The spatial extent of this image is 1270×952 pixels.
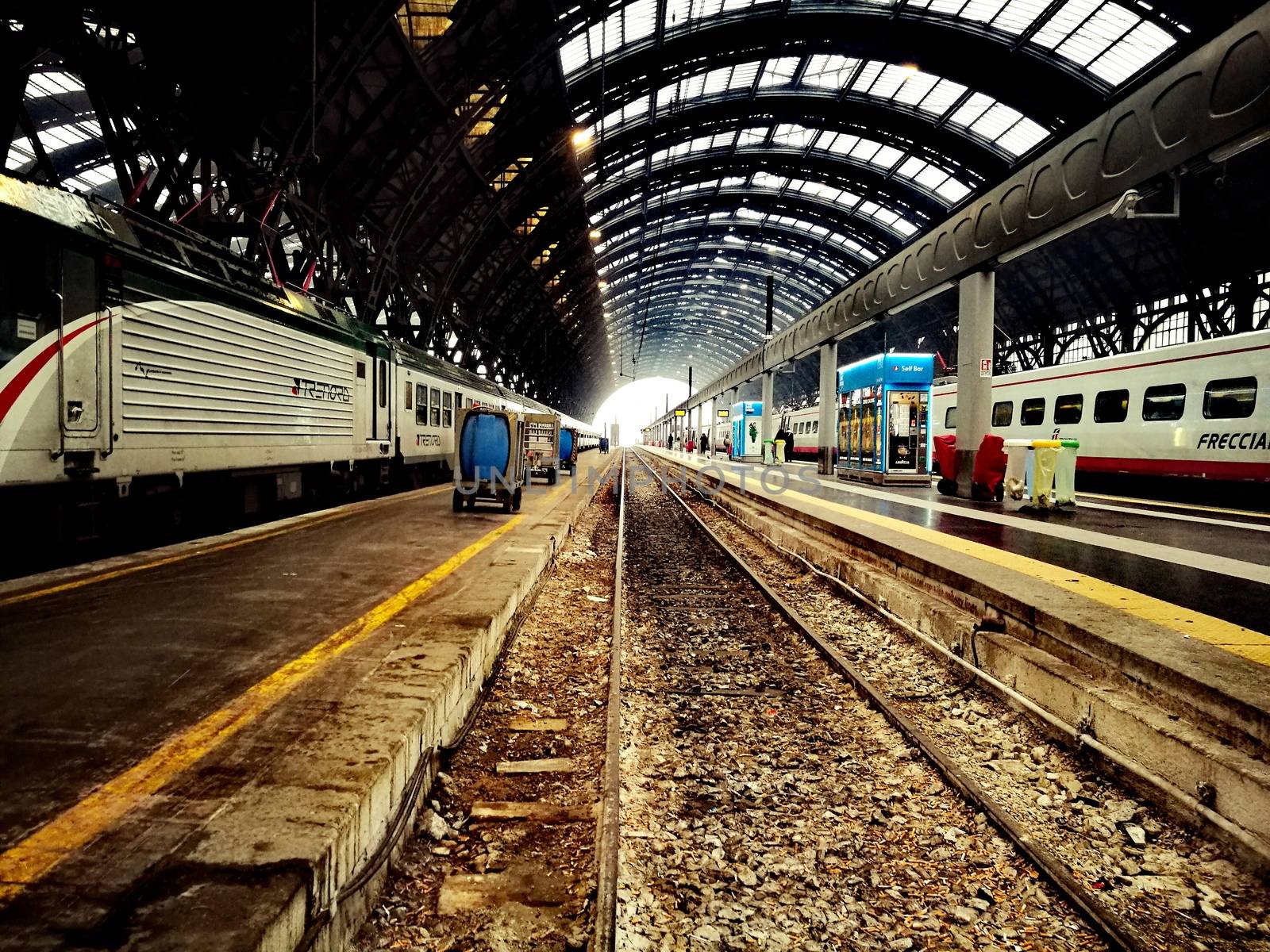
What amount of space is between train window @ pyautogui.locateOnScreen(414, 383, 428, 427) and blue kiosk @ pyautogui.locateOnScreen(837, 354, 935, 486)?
11080mm

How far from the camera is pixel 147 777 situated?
220cm

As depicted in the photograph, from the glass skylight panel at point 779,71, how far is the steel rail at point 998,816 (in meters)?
23.1

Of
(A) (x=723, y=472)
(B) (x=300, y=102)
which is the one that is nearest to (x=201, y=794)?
(B) (x=300, y=102)

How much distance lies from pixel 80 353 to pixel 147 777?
15.4ft

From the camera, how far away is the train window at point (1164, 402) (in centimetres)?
1205

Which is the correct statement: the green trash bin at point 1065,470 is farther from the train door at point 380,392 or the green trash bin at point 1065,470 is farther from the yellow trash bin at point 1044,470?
the train door at point 380,392

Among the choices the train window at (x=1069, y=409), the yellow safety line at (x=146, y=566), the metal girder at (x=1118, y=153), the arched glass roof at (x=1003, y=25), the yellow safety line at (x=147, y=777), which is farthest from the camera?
the arched glass roof at (x=1003, y=25)

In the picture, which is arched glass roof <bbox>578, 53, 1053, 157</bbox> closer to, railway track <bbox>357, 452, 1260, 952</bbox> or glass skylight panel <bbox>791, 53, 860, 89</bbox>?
glass skylight panel <bbox>791, 53, 860, 89</bbox>

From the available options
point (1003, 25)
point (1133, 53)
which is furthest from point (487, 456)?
point (1133, 53)

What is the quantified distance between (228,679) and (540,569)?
3.72 meters

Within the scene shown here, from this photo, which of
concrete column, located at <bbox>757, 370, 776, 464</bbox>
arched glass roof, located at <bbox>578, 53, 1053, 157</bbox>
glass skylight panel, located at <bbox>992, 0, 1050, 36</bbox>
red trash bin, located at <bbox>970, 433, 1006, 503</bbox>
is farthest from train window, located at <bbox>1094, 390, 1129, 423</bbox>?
concrete column, located at <bbox>757, 370, 776, 464</bbox>

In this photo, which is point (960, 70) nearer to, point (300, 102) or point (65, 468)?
point (300, 102)

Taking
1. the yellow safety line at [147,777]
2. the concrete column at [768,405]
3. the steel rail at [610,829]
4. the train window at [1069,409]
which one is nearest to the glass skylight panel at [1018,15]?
the train window at [1069,409]

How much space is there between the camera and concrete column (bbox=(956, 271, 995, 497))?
12.5 metres
